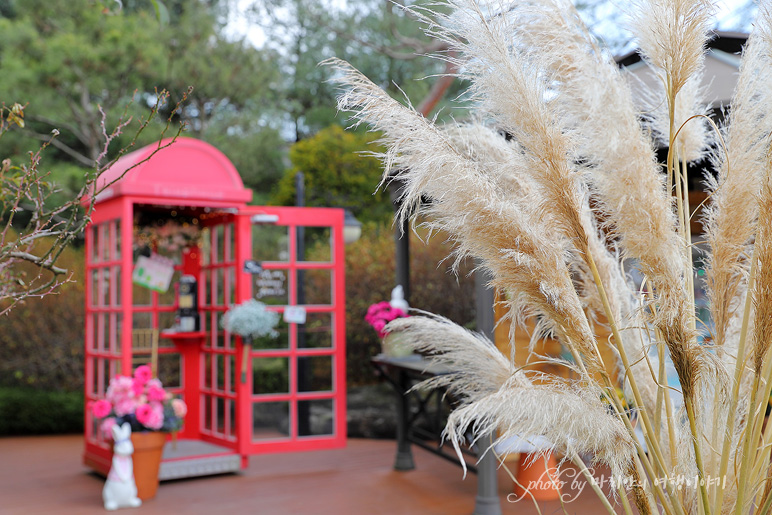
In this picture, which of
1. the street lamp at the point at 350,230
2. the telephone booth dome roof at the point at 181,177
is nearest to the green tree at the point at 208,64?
the street lamp at the point at 350,230

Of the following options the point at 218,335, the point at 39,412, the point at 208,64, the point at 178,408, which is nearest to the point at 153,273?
the point at 218,335

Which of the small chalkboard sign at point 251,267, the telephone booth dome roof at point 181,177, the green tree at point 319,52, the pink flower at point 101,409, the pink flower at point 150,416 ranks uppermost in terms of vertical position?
the green tree at point 319,52

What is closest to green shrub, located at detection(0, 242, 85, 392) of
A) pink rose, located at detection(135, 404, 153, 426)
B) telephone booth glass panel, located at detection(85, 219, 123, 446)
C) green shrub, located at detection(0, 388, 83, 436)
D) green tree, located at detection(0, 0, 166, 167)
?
green shrub, located at detection(0, 388, 83, 436)

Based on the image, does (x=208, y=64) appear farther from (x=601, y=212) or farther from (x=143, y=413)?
(x=601, y=212)

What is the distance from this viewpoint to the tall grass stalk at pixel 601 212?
144 centimetres

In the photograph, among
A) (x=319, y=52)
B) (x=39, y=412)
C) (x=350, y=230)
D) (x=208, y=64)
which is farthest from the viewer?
(x=319, y=52)

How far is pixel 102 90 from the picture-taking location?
8.44 meters

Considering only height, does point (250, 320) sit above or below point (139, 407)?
above

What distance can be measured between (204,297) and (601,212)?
4223 mm

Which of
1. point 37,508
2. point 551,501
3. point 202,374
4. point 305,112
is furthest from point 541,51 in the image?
point 305,112

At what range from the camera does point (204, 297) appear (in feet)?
18.0

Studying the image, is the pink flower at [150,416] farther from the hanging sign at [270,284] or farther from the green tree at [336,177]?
the green tree at [336,177]

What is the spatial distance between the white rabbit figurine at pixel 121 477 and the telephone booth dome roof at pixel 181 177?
1481 mm

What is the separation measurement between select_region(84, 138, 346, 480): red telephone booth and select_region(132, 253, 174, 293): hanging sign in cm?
5
